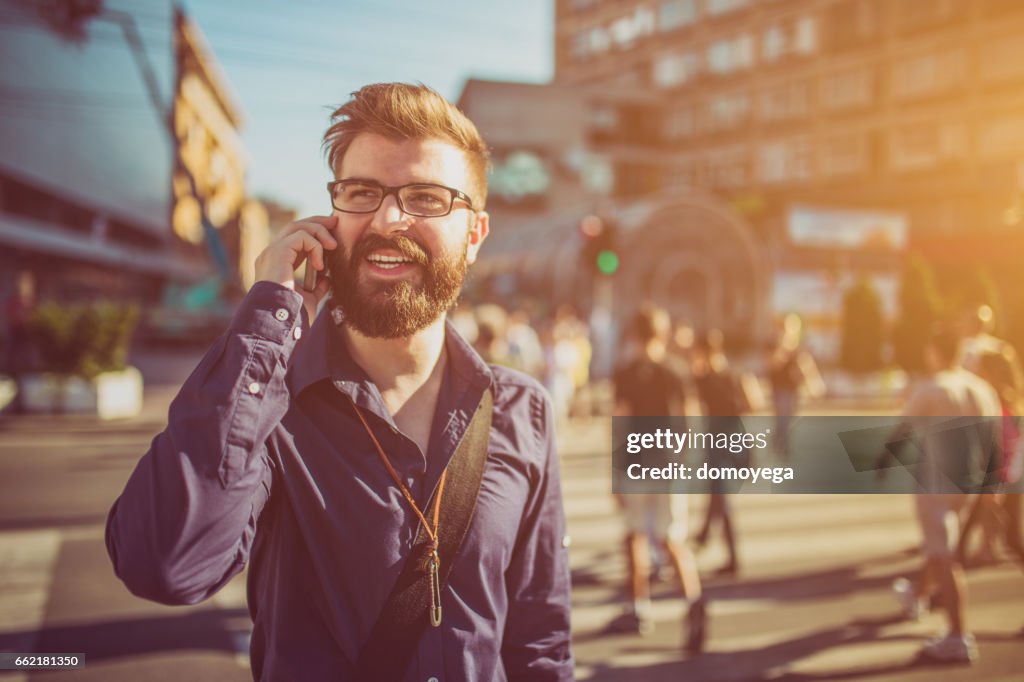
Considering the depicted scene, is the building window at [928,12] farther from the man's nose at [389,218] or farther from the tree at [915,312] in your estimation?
the man's nose at [389,218]

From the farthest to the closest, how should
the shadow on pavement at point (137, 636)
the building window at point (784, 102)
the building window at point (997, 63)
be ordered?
the building window at point (784, 102), the building window at point (997, 63), the shadow on pavement at point (137, 636)

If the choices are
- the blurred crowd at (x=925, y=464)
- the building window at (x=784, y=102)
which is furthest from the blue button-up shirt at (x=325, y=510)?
the building window at (x=784, y=102)

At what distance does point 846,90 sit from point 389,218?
1584 inches

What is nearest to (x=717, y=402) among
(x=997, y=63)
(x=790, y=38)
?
(x=997, y=63)

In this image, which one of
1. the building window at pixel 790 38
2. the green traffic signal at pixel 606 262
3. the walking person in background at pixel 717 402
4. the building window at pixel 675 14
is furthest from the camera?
the building window at pixel 675 14

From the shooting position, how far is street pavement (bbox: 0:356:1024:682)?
421cm

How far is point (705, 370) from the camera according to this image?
6.74m

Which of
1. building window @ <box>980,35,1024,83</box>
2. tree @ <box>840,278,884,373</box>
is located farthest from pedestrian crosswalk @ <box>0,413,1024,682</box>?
building window @ <box>980,35,1024,83</box>

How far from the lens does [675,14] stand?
4519 centimetres

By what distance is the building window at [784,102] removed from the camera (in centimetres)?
3891

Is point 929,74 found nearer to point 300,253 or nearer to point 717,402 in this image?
point 717,402

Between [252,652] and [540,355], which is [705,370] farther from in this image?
[540,355]

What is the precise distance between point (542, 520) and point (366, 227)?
0.90 meters

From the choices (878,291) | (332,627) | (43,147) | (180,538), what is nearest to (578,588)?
(332,627)
